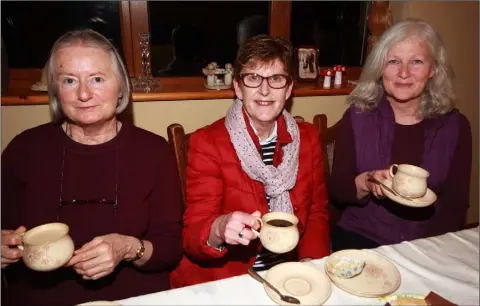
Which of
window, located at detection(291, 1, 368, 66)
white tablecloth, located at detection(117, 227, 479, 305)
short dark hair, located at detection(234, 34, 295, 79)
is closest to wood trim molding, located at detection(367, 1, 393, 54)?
window, located at detection(291, 1, 368, 66)

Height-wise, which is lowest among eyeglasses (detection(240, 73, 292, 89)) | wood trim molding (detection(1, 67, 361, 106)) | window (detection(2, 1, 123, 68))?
wood trim molding (detection(1, 67, 361, 106))

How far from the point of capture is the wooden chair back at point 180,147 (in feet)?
5.88

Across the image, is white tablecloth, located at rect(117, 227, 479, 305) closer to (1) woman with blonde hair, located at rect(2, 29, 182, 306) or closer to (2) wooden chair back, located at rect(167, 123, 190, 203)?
(1) woman with blonde hair, located at rect(2, 29, 182, 306)

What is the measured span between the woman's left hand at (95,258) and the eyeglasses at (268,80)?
2.92 ft

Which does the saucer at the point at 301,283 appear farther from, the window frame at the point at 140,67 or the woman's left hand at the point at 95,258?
the window frame at the point at 140,67

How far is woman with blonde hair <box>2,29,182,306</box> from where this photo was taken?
146 centimetres

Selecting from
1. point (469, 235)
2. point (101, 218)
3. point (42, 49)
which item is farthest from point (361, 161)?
point (42, 49)

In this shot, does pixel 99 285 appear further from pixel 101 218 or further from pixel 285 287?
pixel 285 287

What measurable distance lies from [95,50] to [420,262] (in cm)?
146

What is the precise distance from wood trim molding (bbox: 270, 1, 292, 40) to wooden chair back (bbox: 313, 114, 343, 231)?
2.99 ft

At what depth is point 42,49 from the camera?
93.7 inches

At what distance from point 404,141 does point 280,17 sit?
127cm

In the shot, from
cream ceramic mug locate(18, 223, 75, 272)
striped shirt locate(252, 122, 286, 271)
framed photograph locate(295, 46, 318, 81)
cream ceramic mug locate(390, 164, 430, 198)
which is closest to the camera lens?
cream ceramic mug locate(18, 223, 75, 272)

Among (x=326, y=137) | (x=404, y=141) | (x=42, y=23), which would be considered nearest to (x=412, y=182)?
(x=404, y=141)
